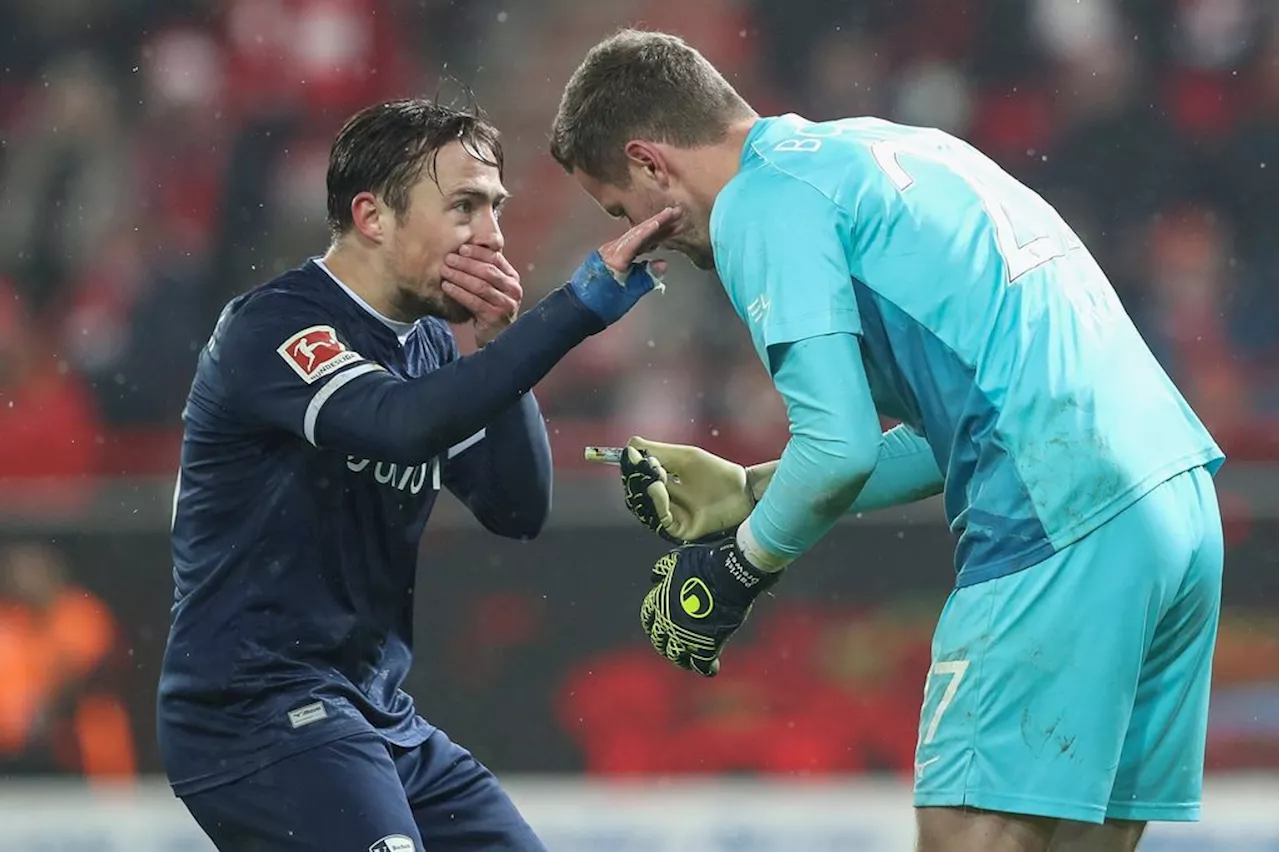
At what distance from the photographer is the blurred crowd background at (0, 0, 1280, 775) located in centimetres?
702

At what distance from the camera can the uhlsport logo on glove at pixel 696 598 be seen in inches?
133

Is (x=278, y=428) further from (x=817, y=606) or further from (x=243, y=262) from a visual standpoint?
(x=243, y=262)

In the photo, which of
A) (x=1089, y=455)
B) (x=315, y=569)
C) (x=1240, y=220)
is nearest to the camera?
(x=1089, y=455)

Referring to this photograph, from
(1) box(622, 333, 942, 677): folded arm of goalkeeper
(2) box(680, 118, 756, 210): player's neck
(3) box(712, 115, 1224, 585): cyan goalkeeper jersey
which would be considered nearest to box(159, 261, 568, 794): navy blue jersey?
(2) box(680, 118, 756, 210): player's neck

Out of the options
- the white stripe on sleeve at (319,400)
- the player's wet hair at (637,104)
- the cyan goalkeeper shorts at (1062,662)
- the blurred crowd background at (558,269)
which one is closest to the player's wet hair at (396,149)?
the player's wet hair at (637,104)

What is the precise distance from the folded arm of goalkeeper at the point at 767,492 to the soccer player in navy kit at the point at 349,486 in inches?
17.6

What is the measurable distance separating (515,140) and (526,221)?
1.54 ft

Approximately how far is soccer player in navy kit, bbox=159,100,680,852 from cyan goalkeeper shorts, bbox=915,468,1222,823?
3.45 ft

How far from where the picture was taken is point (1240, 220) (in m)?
8.55

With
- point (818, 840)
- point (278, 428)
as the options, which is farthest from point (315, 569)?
point (818, 840)

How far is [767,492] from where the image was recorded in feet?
10.7

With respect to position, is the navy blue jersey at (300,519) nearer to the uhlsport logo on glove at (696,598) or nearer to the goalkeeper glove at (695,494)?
the goalkeeper glove at (695,494)

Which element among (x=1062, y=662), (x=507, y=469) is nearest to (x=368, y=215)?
(x=507, y=469)

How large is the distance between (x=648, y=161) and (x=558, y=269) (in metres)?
5.71
